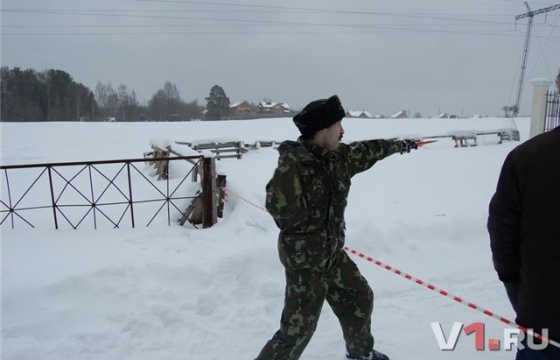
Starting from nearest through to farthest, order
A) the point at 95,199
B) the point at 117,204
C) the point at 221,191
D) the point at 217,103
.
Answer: the point at 221,191, the point at 117,204, the point at 95,199, the point at 217,103

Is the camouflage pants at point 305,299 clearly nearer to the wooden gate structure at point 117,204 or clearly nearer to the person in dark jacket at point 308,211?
the person in dark jacket at point 308,211

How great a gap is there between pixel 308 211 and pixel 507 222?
113 centimetres

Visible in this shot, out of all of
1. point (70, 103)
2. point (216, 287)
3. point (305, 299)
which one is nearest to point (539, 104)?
point (216, 287)

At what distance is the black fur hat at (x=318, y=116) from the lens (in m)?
2.46

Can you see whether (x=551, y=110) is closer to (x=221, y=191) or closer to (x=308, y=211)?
(x=221, y=191)

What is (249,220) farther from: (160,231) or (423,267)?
(423,267)

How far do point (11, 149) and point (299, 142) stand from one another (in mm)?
23075

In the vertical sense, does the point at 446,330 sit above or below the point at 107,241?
below

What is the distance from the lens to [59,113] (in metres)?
51.3

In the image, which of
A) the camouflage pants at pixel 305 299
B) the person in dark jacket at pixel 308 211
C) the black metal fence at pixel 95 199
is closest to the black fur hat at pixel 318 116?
the person in dark jacket at pixel 308 211

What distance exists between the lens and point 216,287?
13.9ft

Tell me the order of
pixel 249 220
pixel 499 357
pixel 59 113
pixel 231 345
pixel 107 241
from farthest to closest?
pixel 59 113
pixel 249 220
pixel 107 241
pixel 231 345
pixel 499 357

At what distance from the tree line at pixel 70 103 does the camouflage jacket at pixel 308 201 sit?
53.7 metres

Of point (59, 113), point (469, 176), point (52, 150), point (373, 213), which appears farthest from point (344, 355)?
point (59, 113)
